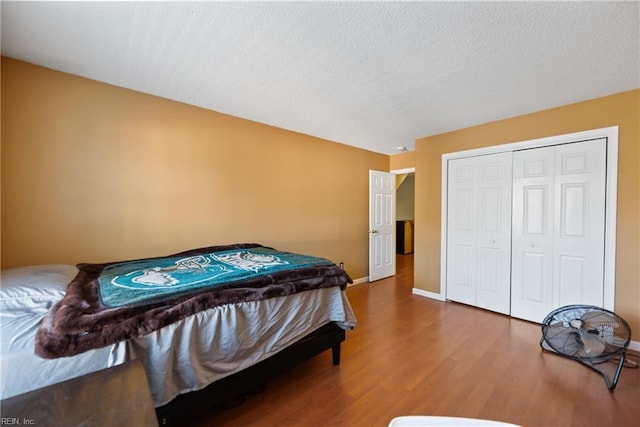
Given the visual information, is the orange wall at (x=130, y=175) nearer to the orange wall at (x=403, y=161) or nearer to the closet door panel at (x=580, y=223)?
the orange wall at (x=403, y=161)

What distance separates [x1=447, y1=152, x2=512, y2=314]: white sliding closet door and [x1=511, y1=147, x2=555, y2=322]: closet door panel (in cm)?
8

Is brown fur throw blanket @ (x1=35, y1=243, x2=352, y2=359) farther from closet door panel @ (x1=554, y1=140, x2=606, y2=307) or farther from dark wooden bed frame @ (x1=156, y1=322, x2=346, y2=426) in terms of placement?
closet door panel @ (x1=554, y1=140, x2=606, y2=307)

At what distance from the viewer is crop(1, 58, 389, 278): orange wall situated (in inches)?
76.6

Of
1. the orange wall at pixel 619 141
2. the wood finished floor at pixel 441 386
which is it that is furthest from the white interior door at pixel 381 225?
the wood finished floor at pixel 441 386

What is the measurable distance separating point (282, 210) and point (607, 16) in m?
3.10

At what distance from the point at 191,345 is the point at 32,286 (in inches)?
33.5

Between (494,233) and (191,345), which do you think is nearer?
(191,345)

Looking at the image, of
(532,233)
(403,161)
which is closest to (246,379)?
(532,233)

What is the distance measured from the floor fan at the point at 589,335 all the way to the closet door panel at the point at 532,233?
677 mm

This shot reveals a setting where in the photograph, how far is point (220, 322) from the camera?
148 cm

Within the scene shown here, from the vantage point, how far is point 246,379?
160 centimetres

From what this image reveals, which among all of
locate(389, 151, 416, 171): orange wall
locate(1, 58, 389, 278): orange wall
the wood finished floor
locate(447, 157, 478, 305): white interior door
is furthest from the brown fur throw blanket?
locate(389, 151, 416, 171): orange wall

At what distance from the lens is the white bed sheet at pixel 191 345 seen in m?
1.03

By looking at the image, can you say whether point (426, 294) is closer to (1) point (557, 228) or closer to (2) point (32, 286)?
(1) point (557, 228)
